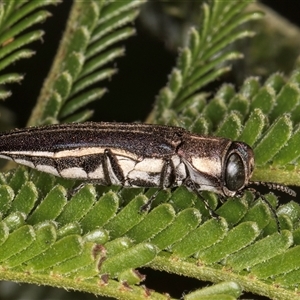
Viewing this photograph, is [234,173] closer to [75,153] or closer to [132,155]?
[132,155]

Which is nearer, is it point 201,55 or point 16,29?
point 16,29

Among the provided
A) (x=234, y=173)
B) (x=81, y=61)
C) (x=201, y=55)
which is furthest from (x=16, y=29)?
(x=234, y=173)

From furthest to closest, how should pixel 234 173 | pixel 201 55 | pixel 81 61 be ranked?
pixel 201 55, pixel 81 61, pixel 234 173

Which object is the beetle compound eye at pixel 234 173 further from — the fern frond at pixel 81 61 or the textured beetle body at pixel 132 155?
the fern frond at pixel 81 61

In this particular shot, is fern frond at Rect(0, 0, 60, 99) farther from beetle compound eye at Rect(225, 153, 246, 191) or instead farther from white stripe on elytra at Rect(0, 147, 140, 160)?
beetle compound eye at Rect(225, 153, 246, 191)

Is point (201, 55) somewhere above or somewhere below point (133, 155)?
above

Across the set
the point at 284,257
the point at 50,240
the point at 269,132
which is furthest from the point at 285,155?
the point at 50,240

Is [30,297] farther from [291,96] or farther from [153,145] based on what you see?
[291,96]

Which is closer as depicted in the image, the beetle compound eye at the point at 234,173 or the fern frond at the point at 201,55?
the beetle compound eye at the point at 234,173

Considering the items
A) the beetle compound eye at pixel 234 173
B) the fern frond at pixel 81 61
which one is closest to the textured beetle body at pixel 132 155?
the beetle compound eye at pixel 234 173
